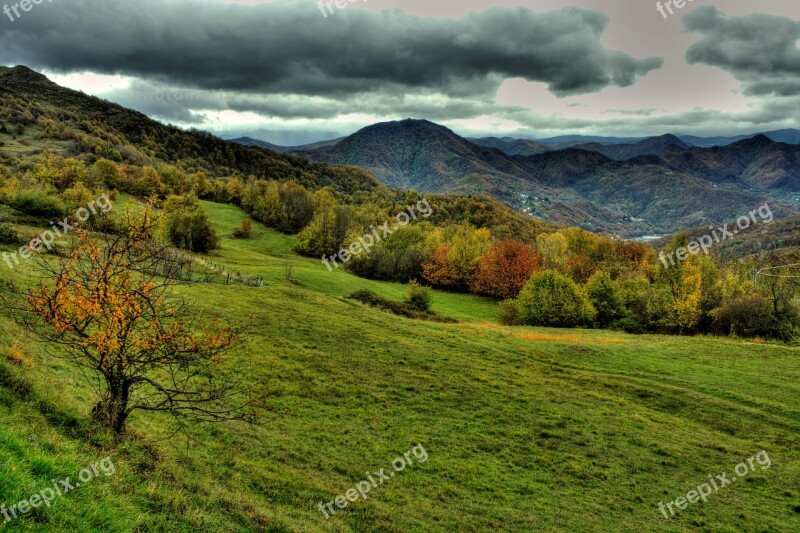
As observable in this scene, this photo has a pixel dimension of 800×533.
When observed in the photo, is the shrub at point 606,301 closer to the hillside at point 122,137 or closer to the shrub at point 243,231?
the shrub at point 243,231

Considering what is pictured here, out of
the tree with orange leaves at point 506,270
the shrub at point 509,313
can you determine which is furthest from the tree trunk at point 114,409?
the tree with orange leaves at point 506,270

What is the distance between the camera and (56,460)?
855cm

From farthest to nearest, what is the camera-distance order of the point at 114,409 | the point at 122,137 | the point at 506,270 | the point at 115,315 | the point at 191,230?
the point at 122,137 < the point at 506,270 < the point at 191,230 < the point at 114,409 < the point at 115,315

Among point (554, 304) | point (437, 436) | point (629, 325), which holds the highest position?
point (554, 304)

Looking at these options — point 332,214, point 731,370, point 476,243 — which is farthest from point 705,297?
point 332,214
